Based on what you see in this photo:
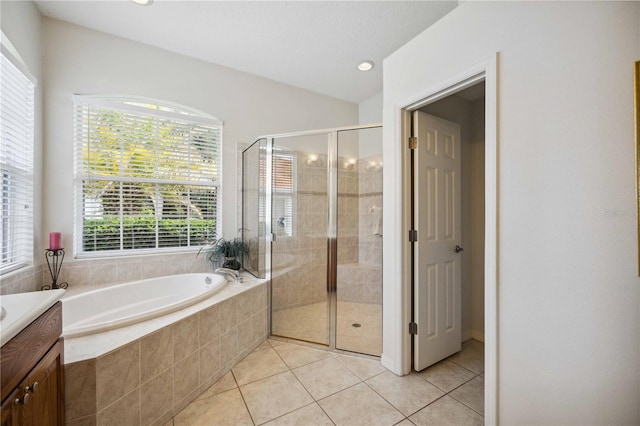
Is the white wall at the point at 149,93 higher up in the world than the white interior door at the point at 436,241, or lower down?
higher up

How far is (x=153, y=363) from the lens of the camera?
1.44 m

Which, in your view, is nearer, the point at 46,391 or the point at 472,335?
the point at 46,391

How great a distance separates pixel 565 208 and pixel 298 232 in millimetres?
2170

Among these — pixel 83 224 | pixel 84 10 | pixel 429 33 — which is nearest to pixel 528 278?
pixel 429 33

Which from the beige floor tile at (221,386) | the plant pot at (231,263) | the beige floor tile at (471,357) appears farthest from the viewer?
the plant pot at (231,263)

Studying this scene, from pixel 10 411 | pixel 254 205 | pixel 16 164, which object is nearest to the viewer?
pixel 10 411

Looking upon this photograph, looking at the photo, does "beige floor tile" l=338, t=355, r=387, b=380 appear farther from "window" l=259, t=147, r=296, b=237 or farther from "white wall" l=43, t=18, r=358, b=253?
"white wall" l=43, t=18, r=358, b=253

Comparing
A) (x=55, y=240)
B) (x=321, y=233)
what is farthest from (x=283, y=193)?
(x=55, y=240)

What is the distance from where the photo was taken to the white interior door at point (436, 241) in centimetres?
195

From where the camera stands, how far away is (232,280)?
2.49 metres

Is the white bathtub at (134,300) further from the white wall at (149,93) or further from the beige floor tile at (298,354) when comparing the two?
the beige floor tile at (298,354)

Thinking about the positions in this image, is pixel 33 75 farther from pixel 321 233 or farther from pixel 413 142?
pixel 413 142

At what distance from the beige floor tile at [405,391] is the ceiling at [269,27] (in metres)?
2.83

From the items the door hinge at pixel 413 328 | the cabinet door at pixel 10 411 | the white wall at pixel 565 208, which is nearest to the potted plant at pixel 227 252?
the door hinge at pixel 413 328
